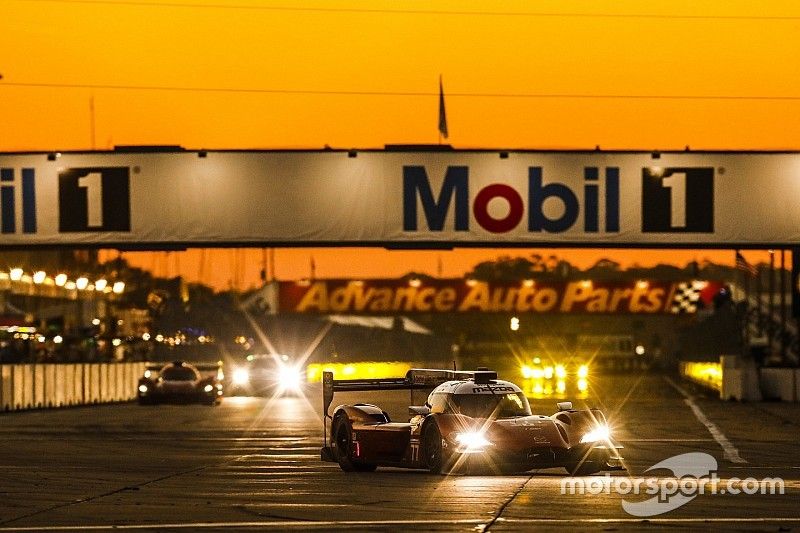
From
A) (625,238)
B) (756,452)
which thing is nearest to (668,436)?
(756,452)

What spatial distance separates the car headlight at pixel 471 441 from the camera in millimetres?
21469

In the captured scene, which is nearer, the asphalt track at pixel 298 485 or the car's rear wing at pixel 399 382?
the asphalt track at pixel 298 485

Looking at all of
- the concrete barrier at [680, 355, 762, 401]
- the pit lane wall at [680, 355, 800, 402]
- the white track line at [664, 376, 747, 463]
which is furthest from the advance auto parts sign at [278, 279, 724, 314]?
the white track line at [664, 376, 747, 463]

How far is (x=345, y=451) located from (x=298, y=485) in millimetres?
2684

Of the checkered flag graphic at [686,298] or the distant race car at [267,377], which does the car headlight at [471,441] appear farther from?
the checkered flag graphic at [686,298]

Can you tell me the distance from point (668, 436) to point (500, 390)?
10.5 m

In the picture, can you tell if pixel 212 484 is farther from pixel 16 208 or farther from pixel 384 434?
pixel 16 208

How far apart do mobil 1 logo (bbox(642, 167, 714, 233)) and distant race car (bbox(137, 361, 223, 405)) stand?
1616cm

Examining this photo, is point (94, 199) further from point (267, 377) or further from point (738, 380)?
point (738, 380)

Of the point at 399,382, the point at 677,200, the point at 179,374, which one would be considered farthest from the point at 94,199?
the point at 399,382

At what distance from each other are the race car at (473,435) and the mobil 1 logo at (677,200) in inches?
753

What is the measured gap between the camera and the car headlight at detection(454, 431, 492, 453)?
70.4 feet

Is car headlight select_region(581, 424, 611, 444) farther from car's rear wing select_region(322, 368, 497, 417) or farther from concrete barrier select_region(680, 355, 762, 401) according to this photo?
concrete barrier select_region(680, 355, 762, 401)

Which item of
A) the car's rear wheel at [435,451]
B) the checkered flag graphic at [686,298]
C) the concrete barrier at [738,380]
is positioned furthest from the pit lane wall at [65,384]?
the checkered flag graphic at [686,298]
